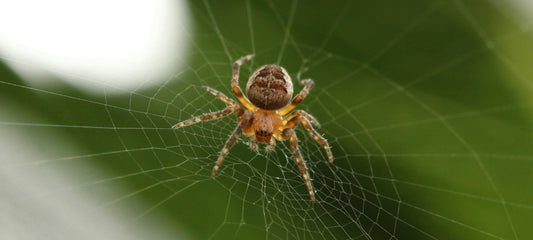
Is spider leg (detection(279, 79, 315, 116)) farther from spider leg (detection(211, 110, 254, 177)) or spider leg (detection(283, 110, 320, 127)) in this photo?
spider leg (detection(211, 110, 254, 177))

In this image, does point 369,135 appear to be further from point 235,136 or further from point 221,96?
point 221,96

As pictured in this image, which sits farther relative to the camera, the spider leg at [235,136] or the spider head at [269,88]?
the spider head at [269,88]

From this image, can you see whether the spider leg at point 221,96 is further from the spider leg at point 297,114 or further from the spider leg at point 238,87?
the spider leg at point 297,114

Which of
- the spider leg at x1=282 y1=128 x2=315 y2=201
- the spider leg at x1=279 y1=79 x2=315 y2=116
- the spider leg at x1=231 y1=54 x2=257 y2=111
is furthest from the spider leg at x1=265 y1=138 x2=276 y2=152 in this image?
the spider leg at x1=231 y1=54 x2=257 y2=111

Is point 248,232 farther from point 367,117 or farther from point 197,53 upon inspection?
point 197,53

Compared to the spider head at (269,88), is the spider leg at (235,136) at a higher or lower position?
lower

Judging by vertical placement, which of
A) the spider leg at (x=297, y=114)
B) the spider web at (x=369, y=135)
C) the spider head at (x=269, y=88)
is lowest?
the spider web at (x=369, y=135)

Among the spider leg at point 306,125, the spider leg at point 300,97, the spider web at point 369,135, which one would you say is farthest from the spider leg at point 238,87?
the spider web at point 369,135

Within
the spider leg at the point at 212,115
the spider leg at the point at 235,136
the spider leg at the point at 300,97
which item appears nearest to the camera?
the spider leg at the point at 235,136
